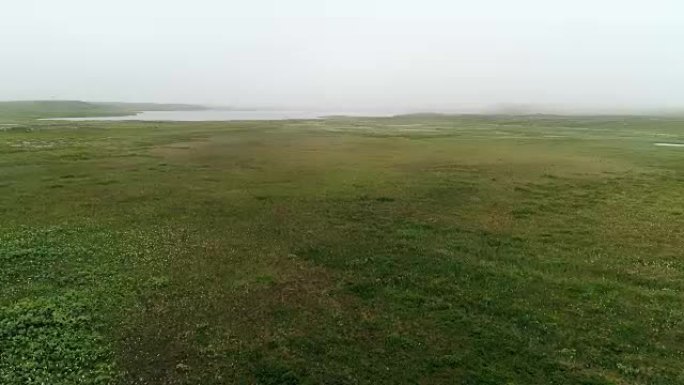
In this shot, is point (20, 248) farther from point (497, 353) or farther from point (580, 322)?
point (580, 322)

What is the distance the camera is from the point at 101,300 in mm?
22438

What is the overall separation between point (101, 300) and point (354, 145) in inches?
2560

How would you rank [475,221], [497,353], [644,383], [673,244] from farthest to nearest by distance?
[475,221], [673,244], [497,353], [644,383]

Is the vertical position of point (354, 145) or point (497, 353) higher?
point (354, 145)

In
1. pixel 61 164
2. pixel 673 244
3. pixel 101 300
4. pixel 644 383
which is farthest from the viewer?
pixel 61 164

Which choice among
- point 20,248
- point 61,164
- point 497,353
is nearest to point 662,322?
point 497,353

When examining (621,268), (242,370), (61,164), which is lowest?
(242,370)

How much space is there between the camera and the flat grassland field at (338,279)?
18156mm

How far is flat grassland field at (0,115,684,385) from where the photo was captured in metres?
18.2

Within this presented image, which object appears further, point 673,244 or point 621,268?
point 673,244

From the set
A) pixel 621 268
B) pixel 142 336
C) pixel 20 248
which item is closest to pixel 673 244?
pixel 621 268

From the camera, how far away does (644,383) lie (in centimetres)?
1686

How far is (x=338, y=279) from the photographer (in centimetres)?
2541

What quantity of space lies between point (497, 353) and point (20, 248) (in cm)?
2784
